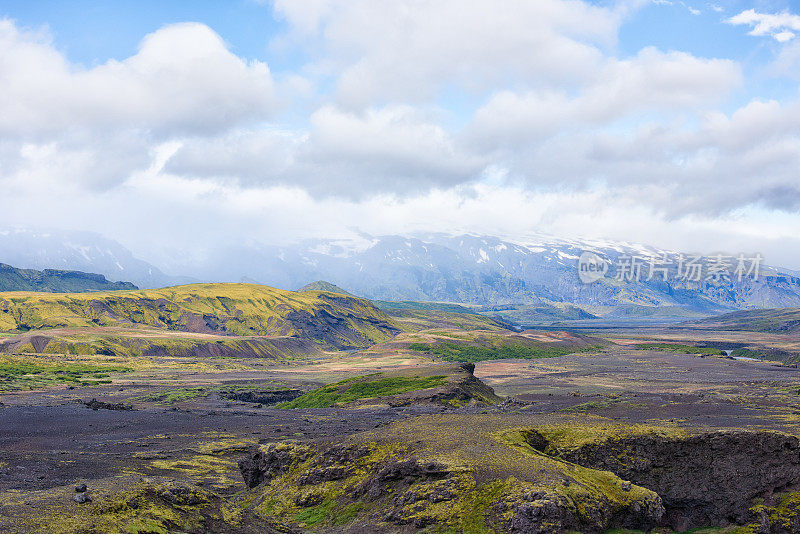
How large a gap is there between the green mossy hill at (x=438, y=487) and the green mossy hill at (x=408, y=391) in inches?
2037

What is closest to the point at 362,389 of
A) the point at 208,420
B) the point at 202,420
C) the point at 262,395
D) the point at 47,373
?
the point at 262,395

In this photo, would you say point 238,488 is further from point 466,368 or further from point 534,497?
point 466,368

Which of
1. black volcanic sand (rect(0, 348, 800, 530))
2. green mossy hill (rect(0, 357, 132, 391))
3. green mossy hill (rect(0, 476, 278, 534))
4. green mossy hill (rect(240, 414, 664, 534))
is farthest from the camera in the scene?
green mossy hill (rect(0, 357, 132, 391))

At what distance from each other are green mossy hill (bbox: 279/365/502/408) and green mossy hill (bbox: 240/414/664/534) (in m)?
51.8

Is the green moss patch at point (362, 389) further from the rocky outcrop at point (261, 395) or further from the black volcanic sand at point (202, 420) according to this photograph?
the rocky outcrop at point (261, 395)

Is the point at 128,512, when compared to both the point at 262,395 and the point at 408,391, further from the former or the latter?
the point at 262,395

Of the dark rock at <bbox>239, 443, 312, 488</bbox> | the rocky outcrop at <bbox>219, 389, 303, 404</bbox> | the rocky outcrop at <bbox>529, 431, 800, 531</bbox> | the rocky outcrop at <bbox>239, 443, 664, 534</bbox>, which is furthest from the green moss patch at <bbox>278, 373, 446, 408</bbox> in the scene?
the rocky outcrop at <bbox>529, 431, 800, 531</bbox>

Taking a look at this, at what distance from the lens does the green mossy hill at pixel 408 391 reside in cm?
9294

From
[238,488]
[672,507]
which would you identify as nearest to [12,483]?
[238,488]

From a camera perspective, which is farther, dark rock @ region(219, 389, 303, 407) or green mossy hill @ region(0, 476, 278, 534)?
dark rock @ region(219, 389, 303, 407)

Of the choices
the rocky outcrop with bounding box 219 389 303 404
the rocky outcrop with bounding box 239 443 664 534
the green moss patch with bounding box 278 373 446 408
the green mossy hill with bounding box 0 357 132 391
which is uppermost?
the rocky outcrop with bounding box 239 443 664 534

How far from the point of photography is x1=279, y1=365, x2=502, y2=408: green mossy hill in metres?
92.9

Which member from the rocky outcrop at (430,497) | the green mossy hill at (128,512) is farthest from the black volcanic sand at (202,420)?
the green mossy hill at (128,512)

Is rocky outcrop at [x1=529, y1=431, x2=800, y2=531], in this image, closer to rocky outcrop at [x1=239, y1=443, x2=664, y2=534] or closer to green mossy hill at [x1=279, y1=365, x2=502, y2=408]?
rocky outcrop at [x1=239, y1=443, x2=664, y2=534]
